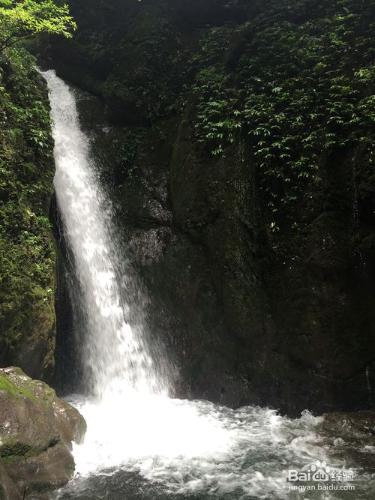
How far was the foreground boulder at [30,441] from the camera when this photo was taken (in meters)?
5.45

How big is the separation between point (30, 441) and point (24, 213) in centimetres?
488

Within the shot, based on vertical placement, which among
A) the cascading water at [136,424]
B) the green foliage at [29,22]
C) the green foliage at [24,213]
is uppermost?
the green foliage at [29,22]

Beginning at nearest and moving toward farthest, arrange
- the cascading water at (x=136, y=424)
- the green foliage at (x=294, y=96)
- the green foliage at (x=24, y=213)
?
the cascading water at (x=136, y=424), the green foliage at (x=24, y=213), the green foliage at (x=294, y=96)

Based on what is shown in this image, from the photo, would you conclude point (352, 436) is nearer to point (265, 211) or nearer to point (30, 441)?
point (265, 211)

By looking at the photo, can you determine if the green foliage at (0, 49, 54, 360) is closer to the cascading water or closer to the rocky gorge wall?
the cascading water

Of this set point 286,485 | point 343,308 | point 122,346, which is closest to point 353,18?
point 343,308

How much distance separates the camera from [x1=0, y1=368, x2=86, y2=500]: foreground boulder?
Result: 545 centimetres

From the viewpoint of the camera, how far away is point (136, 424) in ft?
26.5

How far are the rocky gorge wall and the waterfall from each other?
1.87 ft

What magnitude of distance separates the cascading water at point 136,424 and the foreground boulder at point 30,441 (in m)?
0.35

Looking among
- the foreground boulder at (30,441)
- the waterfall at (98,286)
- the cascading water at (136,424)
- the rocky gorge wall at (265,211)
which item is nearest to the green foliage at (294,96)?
the rocky gorge wall at (265,211)

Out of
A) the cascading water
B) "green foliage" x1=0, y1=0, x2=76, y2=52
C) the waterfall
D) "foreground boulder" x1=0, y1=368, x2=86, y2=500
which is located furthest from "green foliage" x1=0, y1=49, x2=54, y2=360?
the cascading water

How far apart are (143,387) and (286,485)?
15.0ft

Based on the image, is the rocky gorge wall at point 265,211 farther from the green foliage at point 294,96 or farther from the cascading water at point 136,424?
the cascading water at point 136,424
